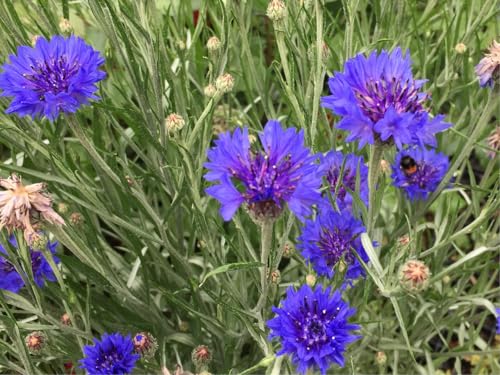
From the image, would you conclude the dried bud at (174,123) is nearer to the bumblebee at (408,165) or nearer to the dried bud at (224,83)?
the dried bud at (224,83)

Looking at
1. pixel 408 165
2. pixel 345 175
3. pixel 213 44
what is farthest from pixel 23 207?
pixel 408 165

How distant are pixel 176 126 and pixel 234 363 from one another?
0.54 metres

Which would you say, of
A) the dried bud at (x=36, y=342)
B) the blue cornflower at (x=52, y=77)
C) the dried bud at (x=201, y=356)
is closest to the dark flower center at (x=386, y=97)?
the blue cornflower at (x=52, y=77)

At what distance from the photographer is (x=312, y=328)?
83 cm

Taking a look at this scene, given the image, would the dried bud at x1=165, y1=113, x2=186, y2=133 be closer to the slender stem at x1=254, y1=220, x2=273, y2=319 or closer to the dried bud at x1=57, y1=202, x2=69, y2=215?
the slender stem at x1=254, y1=220, x2=273, y2=319

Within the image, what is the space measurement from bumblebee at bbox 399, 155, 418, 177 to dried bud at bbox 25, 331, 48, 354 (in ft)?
2.21

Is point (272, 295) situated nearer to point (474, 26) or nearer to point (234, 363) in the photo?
point (234, 363)

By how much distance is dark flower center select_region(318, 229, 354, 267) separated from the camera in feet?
3.22

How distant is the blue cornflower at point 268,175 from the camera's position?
680 mm

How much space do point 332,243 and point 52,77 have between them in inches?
19.0

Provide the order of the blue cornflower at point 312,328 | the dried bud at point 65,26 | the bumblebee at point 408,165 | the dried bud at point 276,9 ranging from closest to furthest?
1. the blue cornflower at point 312,328
2. the dried bud at point 276,9
3. the dried bud at point 65,26
4. the bumblebee at point 408,165

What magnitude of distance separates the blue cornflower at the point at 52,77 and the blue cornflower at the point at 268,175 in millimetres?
233

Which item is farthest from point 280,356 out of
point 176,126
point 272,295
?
point 176,126

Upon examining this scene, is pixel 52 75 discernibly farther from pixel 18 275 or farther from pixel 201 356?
pixel 201 356
